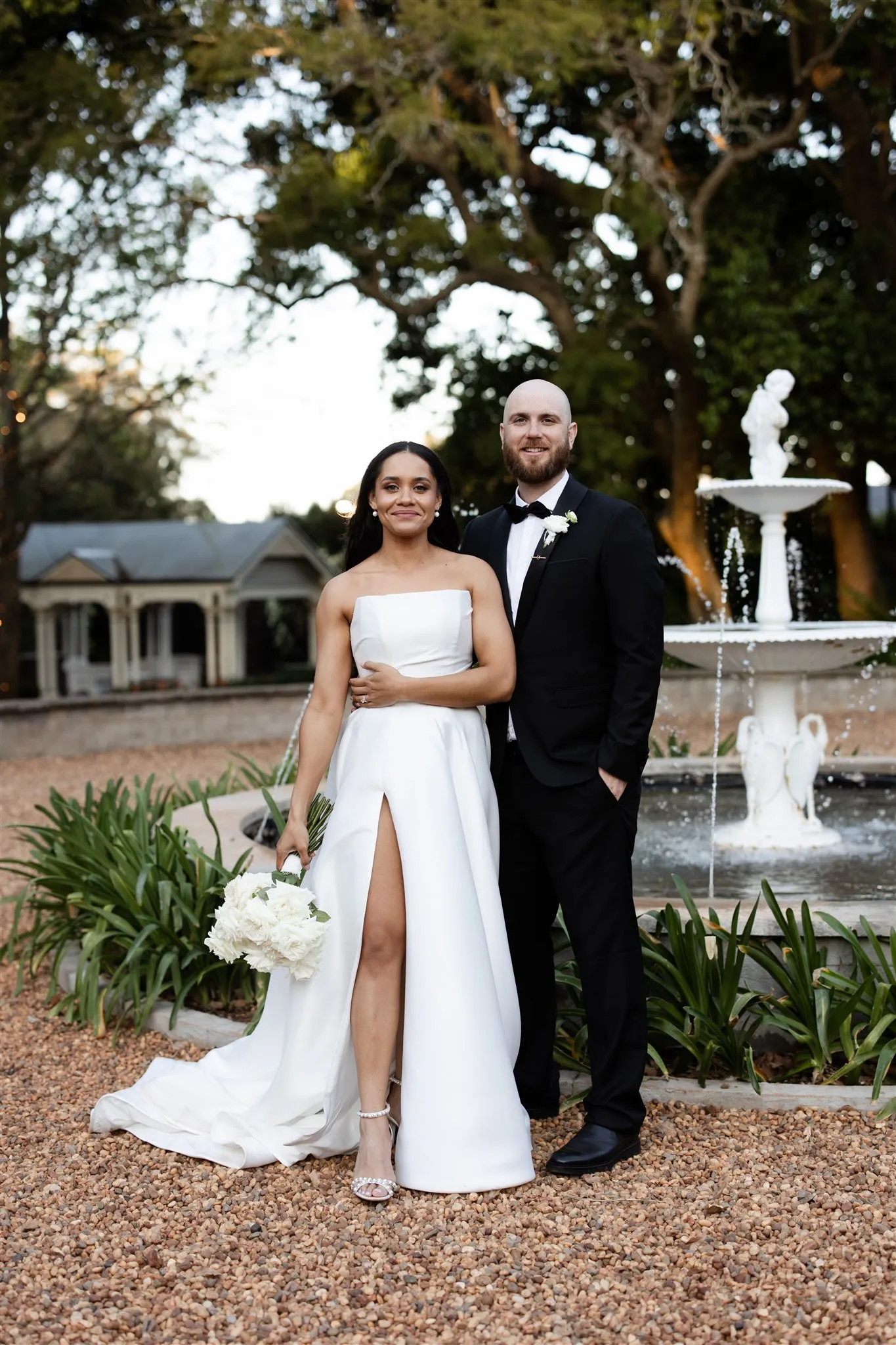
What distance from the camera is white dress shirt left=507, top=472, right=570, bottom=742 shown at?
375 centimetres

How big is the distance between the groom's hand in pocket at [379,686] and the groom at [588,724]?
36 cm

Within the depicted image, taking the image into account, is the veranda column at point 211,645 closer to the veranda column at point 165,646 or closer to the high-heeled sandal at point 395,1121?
the veranda column at point 165,646

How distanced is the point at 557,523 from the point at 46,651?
70.6 ft

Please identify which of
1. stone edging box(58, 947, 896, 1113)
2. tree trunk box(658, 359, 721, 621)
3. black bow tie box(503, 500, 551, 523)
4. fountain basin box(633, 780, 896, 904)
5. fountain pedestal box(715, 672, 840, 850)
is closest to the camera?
black bow tie box(503, 500, 551, 523)

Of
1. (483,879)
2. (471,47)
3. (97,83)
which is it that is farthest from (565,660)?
(97,83)

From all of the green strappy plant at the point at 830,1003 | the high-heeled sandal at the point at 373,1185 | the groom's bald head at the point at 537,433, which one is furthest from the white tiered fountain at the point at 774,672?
the high-heeled sandal at the point at 373,1185

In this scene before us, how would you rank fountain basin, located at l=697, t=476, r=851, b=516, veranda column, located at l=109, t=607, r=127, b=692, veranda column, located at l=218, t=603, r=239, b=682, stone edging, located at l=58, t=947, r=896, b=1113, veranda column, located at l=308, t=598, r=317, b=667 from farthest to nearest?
veranda column, located at l=308, t=598, r=317, b=667 < veranda column, located at l=218, t=603, r=239, b=682 < veranda column, located at l=109, t=607, r=127, b=692 < fountain basin, located at l=697, t=476, r=851, b=516 < stone edging, located at l=58, t=947, r=896, b=1113

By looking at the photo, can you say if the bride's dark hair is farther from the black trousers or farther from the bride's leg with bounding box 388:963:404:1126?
the bride's leg with bounding box 388:963:404:1126

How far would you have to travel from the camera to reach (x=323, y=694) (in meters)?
3.69

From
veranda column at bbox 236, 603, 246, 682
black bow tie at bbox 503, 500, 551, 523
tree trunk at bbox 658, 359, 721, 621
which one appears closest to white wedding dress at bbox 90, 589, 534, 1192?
black bow tie at bbox 503, 500, 551, 523

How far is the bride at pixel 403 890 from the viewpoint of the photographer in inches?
137

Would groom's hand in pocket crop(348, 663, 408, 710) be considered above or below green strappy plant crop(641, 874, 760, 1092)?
above

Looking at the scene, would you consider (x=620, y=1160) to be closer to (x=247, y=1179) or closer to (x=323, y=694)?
(x=247, y=1179)

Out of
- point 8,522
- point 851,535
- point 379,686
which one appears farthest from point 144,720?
point 379,686
